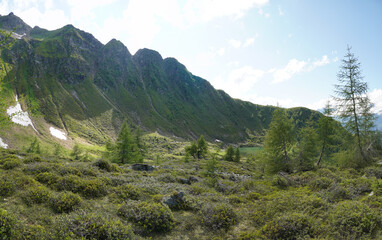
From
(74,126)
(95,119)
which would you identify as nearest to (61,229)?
(74,126)

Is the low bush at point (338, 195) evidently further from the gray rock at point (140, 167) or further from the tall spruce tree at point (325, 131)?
the gray rock at point (140, 167)

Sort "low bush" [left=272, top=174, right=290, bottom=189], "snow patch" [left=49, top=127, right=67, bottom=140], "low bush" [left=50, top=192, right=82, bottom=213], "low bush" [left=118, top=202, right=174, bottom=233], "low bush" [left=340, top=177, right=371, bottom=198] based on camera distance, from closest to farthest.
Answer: "low bush" [left=118, top=202, right=174, bottom=233], "low bush" [left=50, top=192, right=82, bottom=213], "low bush" [left=340, top=177, right=371, bottom=198], "low bush" [left=272, top=174, right=290, bottom=189], "snow patch" [left=49, top=127, right=67, bottom=140]

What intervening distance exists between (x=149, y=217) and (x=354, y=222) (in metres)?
9.34

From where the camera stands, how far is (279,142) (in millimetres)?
26234

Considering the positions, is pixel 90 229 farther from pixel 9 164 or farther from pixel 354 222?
pixel 9 164

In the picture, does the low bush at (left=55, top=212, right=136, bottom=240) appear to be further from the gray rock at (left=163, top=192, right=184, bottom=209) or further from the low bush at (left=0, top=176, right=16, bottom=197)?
the low bush at (left=0, top=176, right=16, bottom=197)

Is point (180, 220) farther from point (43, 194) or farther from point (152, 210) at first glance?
point (43, 194)

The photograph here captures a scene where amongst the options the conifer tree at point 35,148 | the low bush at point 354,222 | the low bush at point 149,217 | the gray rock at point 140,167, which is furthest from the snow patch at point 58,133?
the low bush at point 354,222

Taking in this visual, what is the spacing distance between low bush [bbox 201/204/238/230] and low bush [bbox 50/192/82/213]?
6905mm

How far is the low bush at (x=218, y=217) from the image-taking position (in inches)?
367

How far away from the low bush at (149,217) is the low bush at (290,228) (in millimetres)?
4735

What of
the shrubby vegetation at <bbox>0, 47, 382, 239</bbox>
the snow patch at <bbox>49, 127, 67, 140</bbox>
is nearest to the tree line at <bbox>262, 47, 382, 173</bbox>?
the shrubby vegetation at <bbox>0, 47, 382, 239</bbox>

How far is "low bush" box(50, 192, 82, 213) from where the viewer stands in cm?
863

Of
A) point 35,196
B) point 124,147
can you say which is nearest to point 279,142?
point 35,196
